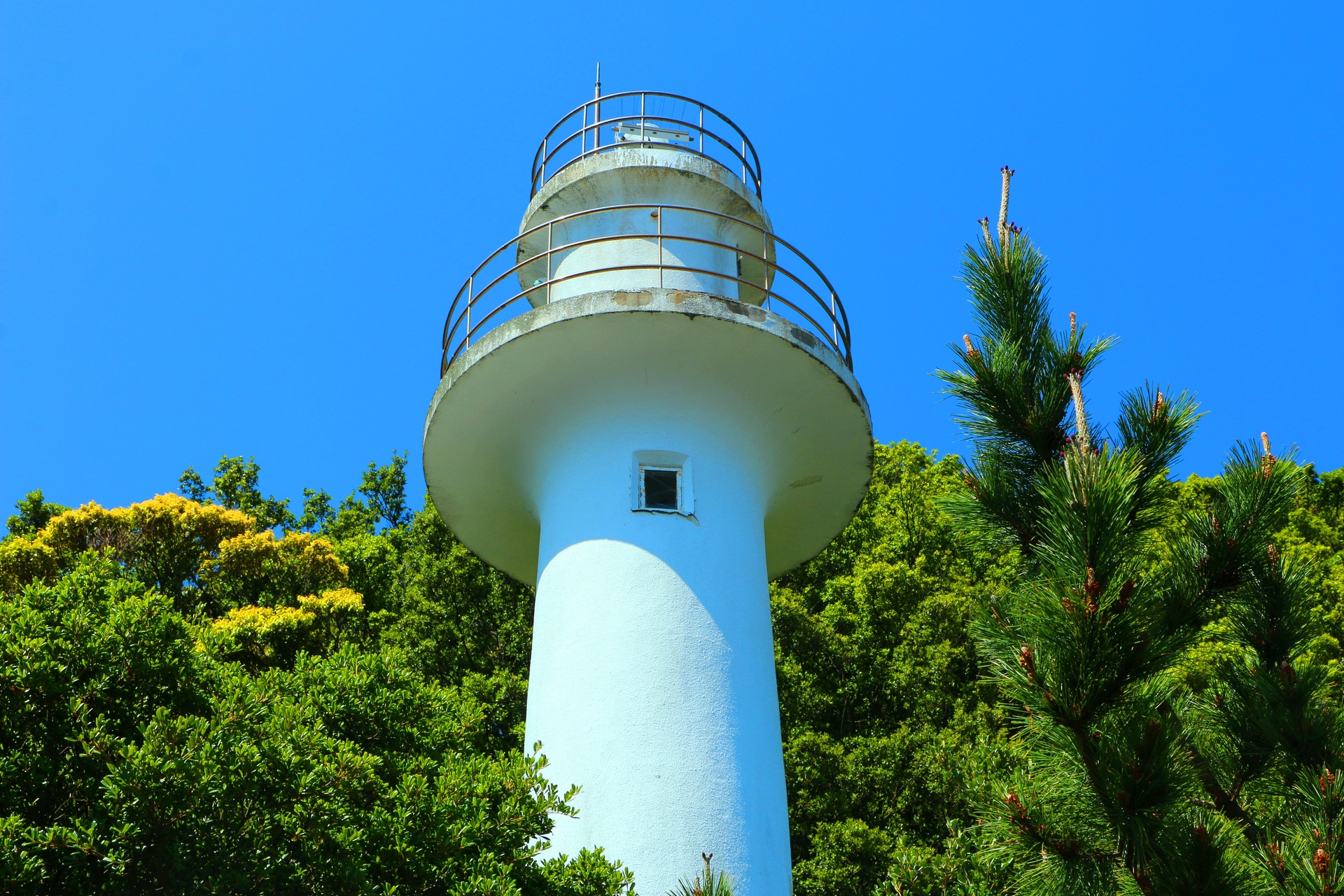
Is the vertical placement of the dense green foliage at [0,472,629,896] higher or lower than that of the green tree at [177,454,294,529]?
lower

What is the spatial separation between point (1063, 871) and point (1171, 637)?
1.30 meters

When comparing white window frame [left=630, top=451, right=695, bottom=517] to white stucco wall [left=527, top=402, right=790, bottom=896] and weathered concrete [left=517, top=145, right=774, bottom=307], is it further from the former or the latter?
weathered concrete [left=517, top=145, right=774, bottom=307]

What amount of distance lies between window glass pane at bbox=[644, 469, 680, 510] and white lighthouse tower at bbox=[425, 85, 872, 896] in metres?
0.02

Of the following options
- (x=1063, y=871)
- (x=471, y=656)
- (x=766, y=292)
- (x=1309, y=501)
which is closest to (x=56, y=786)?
(x=1063, y=871)

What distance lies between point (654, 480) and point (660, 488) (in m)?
0.10

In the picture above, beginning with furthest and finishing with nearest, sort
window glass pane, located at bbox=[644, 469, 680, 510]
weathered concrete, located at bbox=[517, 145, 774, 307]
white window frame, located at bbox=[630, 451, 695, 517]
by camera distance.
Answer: weathered concrete, located at bbox=[517, 145, 774, 307] < window glass pane, located at bbox=[644, 469, 680, 510] < white window frame, located at bbox=[630, 451, 695, 517]

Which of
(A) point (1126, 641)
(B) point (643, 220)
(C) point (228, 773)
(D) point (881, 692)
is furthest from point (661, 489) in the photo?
(D) point (881, 692)


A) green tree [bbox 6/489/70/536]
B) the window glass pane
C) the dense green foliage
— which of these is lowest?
the dense green foliage

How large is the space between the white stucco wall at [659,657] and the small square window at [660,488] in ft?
0.52

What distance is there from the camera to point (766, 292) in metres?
10.9

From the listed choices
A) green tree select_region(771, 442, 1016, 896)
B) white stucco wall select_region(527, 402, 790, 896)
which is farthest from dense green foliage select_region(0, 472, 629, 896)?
green tree select_region(771, 442, 1016, 896)

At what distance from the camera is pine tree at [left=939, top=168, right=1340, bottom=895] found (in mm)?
5445

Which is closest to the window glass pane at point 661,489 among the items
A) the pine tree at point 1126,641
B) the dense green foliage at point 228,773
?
the dense green foliage at point 228,773

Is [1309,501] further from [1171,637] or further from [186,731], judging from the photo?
[186,731]
